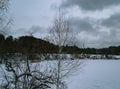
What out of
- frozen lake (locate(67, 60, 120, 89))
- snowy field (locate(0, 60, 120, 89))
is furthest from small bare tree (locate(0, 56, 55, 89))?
frozen lake (locate(67, 60, 120, 89))

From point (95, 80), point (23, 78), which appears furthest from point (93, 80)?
point (23, 78)

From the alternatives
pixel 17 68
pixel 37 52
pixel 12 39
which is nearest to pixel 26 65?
pixel 17 68

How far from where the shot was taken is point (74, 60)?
16781mm

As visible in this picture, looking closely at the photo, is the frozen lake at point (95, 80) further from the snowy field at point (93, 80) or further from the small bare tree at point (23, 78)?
the small bare tree at point (23, 78)

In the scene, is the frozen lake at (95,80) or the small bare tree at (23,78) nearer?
the small bare tree at (23,78)

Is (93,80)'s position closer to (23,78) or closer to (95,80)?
(95,80)

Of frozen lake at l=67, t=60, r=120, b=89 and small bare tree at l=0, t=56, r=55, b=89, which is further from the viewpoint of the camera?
frozen lake at l=67, t=60, r=120, b=89

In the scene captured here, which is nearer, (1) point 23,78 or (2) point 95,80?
(1) point 23,78

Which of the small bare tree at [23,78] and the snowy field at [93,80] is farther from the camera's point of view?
the snowy field at [93,80]

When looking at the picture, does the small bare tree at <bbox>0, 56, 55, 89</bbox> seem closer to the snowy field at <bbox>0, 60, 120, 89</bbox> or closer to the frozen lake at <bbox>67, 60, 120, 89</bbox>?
the snowy field at <bbox>0, 60, 120, 89</bbox>

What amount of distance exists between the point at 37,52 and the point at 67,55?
8.03m

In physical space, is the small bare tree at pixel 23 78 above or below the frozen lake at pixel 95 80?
above

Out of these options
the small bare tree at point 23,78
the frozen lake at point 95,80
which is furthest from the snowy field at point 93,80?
the small bare tree at point 23,78

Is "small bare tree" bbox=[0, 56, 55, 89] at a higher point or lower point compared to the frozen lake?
higher
